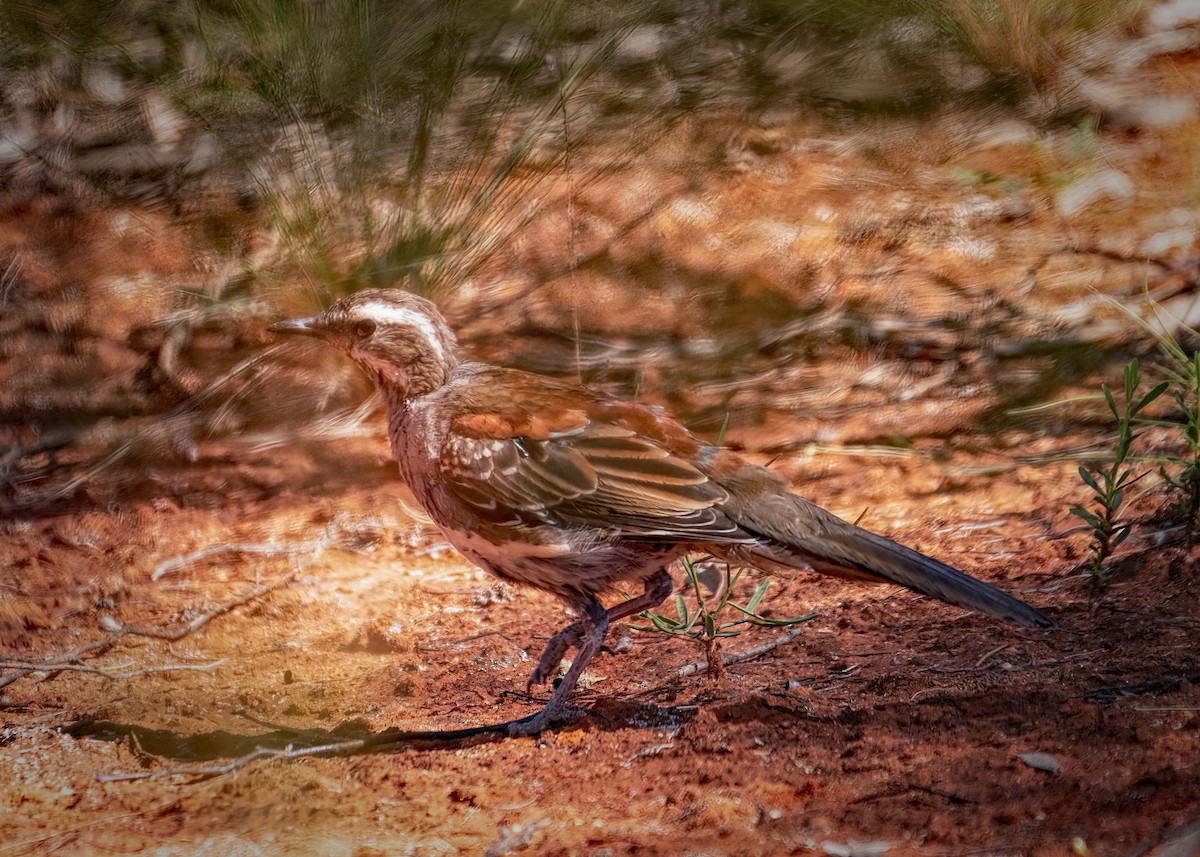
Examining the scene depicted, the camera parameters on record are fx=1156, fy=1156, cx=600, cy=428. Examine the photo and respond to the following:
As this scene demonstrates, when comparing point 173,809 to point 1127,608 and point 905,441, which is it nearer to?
point 1127,608

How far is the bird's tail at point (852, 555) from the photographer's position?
302cm

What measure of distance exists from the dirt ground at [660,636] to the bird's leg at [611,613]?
135mm

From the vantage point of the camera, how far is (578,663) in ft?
11.3

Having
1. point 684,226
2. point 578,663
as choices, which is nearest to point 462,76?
point 684,226

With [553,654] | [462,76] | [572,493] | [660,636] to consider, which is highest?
[462,76]

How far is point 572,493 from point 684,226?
1927 millimetres

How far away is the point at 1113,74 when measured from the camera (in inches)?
191

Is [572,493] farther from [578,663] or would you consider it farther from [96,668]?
[96,668]

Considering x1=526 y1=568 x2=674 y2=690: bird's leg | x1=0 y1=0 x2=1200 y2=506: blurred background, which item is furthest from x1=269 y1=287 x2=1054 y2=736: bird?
x1=0 y1=0 x2=1200 y2=506: blurred background

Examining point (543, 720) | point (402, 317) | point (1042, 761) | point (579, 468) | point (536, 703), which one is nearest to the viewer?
point (1042, 761)

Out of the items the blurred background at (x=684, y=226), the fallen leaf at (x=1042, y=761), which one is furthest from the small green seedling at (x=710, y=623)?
the blurred background at (x=684, y=226)

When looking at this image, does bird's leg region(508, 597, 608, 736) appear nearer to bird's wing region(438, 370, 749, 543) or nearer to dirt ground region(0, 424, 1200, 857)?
dirt ground region(0, 424, 1200, 857)

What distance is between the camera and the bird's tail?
119 inches

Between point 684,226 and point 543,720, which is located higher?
point 684,226
